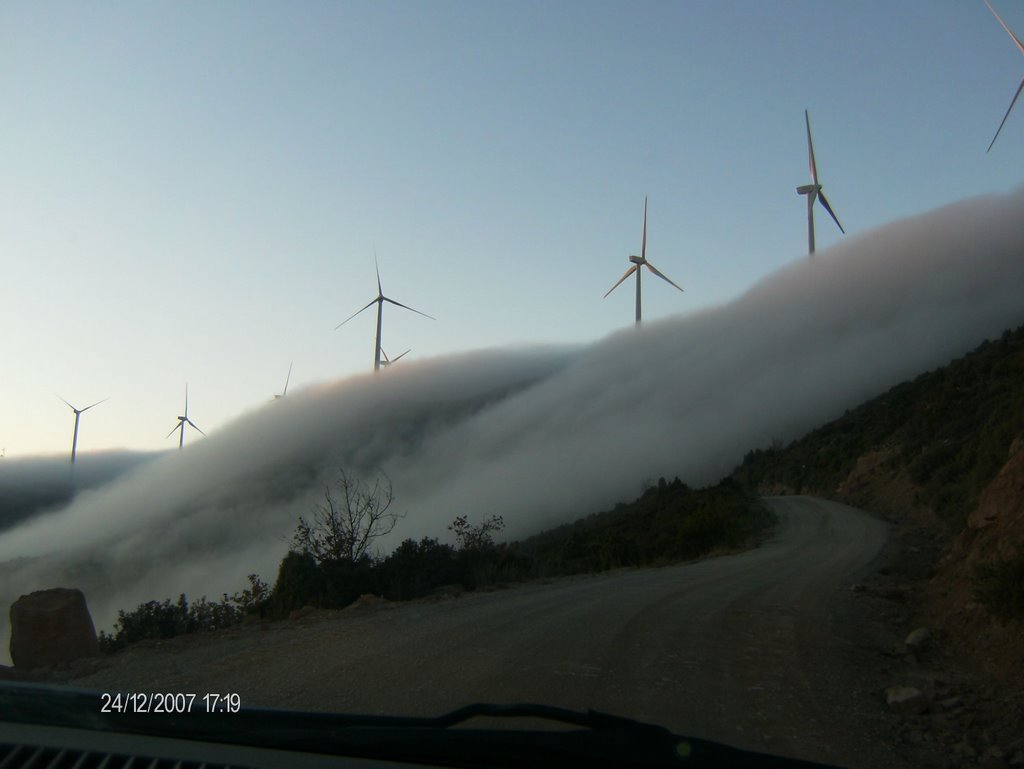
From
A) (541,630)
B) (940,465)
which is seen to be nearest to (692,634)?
(541,630)

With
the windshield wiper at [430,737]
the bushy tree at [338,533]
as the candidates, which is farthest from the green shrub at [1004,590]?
the bushy tree at [338,533]

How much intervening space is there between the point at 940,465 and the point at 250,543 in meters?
84.5

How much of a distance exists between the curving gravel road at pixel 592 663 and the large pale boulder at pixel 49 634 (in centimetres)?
75

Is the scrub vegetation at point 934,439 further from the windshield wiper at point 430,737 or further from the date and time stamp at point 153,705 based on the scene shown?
the date and time stamp at point 153,705

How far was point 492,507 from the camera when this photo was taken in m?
111

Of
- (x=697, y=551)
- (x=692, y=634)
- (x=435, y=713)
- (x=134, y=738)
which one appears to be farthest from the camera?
(x=697, y=551)

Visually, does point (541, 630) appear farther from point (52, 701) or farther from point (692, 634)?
point (52, 701)

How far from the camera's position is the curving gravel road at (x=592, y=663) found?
7.19 metres

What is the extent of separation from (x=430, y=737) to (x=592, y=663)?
17.5 ft

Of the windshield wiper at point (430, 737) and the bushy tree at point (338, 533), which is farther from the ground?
the bushy tree at point (338, 533)

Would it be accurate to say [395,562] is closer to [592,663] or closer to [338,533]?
[338,533]

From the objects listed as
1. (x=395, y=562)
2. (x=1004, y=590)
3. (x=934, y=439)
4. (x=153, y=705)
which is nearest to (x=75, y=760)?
(x=153, y=705)

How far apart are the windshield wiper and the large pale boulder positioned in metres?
8.45

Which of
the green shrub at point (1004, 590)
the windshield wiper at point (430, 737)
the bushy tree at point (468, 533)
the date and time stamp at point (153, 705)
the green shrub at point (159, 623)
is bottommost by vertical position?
the green shrub at point (1004, 590)
